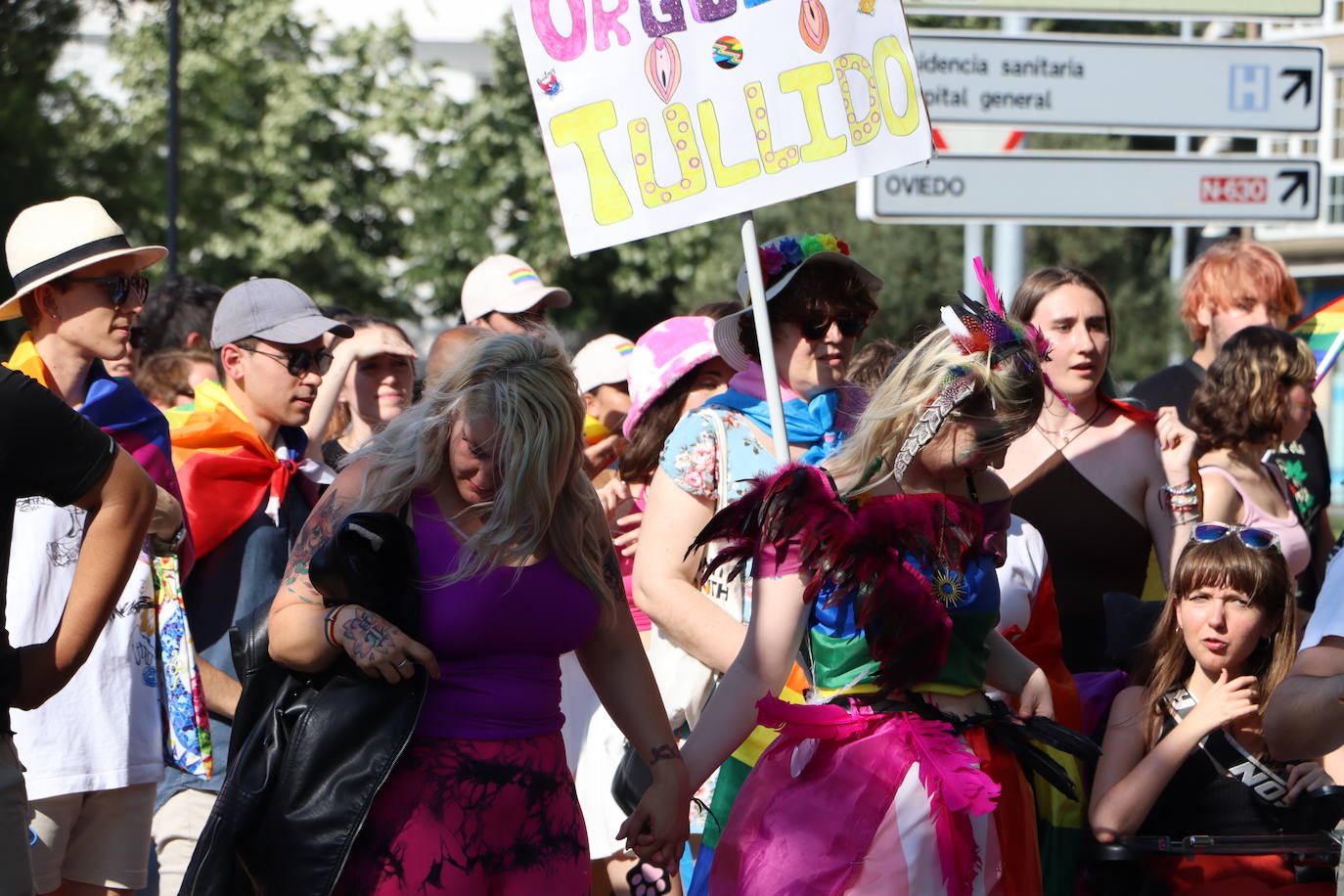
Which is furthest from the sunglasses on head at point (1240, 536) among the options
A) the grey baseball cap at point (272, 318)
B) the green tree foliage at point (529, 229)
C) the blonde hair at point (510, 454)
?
the green tree foliage at point (529, 229)

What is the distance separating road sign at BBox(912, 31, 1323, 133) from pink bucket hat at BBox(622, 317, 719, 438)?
233 centimetres

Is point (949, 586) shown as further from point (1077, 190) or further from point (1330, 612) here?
point (1077, 190)

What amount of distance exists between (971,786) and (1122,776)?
975 mm

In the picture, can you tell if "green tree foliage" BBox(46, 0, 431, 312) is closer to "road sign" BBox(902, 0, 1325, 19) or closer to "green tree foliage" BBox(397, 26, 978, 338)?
"green tree foliage" BBox(397, 26, 978, 338)

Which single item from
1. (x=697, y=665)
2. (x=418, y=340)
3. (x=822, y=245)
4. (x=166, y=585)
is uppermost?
(x=822, y=245)

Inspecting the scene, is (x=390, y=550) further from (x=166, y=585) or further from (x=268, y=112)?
(x=268, y=112)

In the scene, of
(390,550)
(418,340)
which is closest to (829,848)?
(390,550)

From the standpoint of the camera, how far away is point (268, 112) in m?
29.2

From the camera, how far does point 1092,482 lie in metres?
4.56

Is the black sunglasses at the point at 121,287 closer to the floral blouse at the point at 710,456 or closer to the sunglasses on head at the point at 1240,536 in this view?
the floral blouse at the point at 710,456

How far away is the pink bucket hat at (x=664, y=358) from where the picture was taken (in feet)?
16.2

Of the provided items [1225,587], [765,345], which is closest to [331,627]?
[765,345]

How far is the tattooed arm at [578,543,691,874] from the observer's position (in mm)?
3178

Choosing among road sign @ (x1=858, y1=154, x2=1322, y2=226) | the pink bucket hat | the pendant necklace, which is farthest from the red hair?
the pink bucket hat
